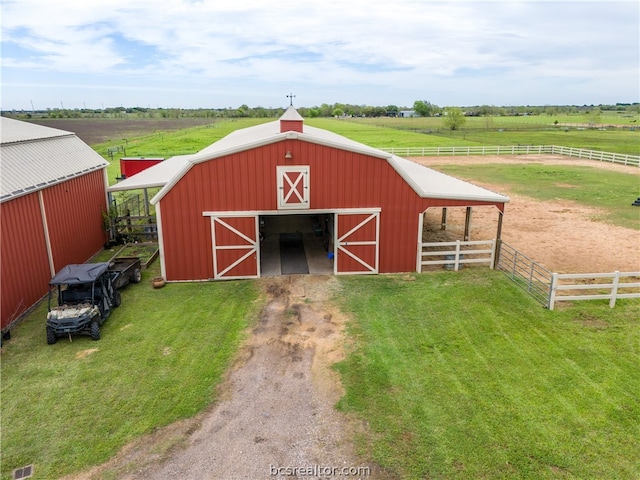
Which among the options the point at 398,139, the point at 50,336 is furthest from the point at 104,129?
the point at 50,336

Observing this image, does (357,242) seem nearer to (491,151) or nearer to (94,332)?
(94,332)

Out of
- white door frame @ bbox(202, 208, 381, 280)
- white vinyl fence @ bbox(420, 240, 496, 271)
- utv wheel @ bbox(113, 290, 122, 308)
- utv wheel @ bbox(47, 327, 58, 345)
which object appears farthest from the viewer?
white vinyl fence @ bbox(420, 240, 496, 271)

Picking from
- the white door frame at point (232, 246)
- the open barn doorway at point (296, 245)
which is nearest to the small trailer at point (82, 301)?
the white door frame at point (232, 246)

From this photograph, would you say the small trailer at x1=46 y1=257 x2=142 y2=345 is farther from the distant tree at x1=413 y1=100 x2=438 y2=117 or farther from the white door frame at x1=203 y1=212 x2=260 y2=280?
the distant tree at x1=413 y1=100 x2=438 y2=117

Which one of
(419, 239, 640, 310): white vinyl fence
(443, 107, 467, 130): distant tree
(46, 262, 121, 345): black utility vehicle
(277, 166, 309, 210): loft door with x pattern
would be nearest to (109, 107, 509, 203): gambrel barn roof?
(277, 166, 309, 210): loft door with x pattern

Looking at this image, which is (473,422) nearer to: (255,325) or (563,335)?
(563,335)

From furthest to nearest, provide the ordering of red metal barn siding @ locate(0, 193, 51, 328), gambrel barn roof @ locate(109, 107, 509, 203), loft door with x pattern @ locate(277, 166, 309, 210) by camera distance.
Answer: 1. loft door with x pattern @ locate(277, 166, 309, 210)
2. gambrel barn roof @ locate(109, 107, 509, 203)
3. red metal barn siding @ locate(0, 193, 51, 328)
